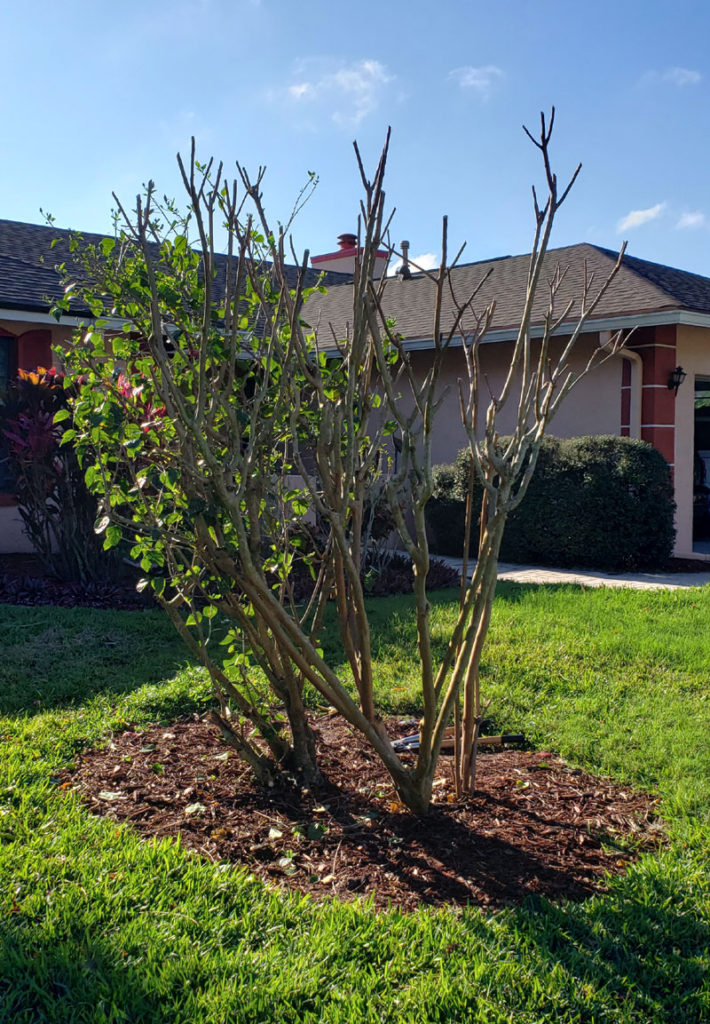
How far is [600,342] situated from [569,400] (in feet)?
4.26

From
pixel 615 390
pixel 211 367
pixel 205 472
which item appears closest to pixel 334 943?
pixel 205 472

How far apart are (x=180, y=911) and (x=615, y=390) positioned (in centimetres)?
1089

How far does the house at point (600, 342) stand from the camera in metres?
11.6

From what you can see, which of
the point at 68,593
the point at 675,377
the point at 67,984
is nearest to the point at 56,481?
the point at 68,593

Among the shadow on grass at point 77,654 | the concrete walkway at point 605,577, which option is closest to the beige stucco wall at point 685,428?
the concrete walkway at point 605,577

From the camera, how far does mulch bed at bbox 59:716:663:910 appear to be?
128 inches

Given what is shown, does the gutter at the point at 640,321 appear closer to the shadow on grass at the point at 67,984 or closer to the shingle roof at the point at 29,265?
the shingle roof at the point at 29,265

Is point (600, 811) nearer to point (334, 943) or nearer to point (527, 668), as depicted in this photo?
point (334, 943)

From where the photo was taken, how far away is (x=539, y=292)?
13781mm

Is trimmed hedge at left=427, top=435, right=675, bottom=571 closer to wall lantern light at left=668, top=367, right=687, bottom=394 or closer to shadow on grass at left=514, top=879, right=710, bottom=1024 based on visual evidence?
wall lantern light at left=668, top=367, right=687, bottom=394

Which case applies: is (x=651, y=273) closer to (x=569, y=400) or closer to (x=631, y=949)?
(x=569, y=400)

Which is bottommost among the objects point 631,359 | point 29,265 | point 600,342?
point 631,359

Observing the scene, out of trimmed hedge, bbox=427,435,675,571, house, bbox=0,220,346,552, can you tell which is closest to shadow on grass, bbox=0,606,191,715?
house, bbox=0,220,346,552

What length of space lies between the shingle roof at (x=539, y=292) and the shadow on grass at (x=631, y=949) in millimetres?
8598
